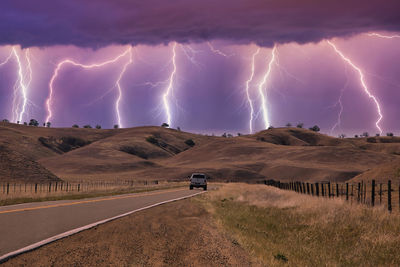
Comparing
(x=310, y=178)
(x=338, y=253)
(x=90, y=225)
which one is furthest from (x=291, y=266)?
(x=310, y=178)

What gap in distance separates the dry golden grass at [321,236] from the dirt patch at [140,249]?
0.76 meters

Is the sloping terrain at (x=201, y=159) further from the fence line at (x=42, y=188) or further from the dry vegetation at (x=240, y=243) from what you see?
the dry vegetation at (x=240, y=243)

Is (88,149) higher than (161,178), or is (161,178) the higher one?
(88,149)

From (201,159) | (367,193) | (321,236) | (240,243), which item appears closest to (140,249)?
(240,243)

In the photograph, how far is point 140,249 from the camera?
28.6ft

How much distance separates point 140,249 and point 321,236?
6048 mm

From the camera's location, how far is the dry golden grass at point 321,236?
932 cm

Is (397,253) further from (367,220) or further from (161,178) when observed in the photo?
(161,178)

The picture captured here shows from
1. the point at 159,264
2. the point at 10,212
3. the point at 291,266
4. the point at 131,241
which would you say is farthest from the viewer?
the point at 10,212

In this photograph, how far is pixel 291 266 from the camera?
27.4ft

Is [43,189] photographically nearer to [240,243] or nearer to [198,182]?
[198,182]

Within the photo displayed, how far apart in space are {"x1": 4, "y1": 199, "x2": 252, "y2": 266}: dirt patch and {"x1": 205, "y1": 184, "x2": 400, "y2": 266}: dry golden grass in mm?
760

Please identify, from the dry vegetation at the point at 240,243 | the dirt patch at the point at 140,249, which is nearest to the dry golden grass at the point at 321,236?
the dry vegetation at the point at 240,243

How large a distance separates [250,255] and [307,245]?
2.97 m
